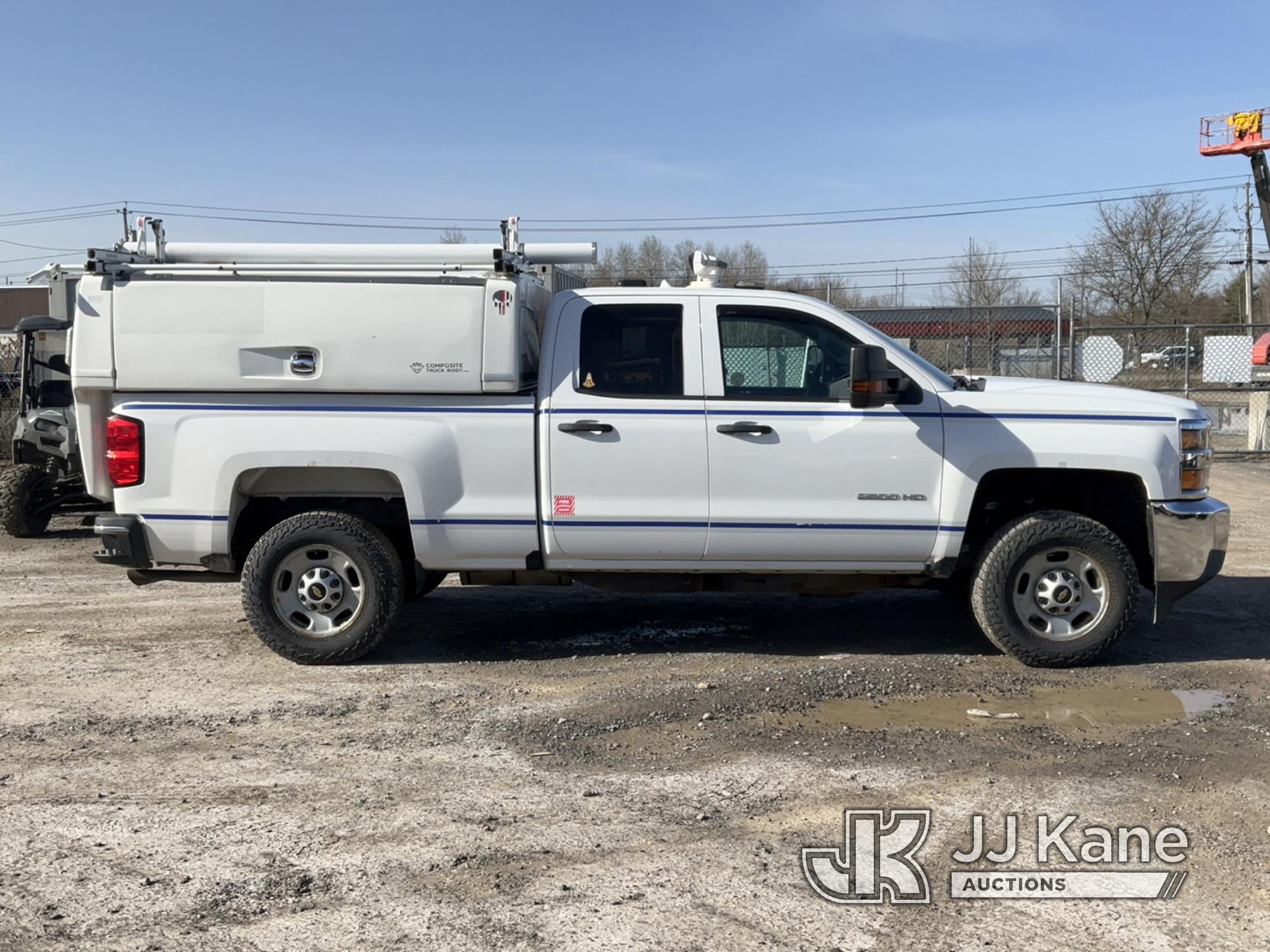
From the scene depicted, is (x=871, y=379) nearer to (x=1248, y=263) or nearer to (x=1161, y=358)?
(x=1161, y=358)

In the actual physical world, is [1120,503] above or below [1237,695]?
above

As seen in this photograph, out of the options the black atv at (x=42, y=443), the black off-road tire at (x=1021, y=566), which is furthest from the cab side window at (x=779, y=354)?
the black atv at (x=42, y=443)

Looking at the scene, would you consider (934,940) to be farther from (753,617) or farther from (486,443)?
(753,617)

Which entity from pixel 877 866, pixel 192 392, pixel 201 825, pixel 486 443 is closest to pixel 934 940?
pixel 877 866

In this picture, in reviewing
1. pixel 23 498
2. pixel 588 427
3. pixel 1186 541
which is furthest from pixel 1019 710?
pixel 23 498

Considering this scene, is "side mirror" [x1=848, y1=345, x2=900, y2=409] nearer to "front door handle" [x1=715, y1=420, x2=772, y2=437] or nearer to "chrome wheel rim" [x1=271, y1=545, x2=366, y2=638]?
"front door handle" [x1=715, y1=420, x2=772, y2=437]

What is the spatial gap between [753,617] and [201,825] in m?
4.06

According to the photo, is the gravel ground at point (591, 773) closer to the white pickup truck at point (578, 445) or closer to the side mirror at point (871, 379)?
the white pickup truck at point (578, 445)

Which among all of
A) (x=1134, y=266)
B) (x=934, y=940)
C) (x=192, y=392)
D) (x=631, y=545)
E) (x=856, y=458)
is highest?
(x=1134, y=266)

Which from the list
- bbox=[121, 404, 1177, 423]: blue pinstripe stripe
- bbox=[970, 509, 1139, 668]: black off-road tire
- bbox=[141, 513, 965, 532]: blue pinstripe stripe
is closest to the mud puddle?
bbox=[970, 509, 1139, 668]: black off-road tire

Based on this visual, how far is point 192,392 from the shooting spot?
619 cm

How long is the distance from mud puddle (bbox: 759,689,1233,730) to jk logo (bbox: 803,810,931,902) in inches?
41.8

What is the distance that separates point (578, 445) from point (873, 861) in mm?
2912

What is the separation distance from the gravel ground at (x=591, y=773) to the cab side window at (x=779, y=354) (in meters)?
1.57
